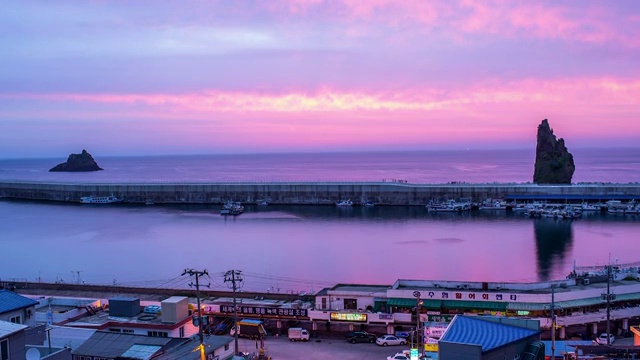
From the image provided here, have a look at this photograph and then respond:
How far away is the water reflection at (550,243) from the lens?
23.2m

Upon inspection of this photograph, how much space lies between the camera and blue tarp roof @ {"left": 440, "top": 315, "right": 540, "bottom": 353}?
25.8 ft

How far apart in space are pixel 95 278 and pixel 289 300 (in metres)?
11.0

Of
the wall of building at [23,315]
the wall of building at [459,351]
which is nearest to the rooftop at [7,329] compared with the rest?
the wall of building at [23,315]

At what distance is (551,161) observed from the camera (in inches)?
2019

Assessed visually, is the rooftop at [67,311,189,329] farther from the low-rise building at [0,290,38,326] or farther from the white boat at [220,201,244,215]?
the white boat at [220,201,244,215]

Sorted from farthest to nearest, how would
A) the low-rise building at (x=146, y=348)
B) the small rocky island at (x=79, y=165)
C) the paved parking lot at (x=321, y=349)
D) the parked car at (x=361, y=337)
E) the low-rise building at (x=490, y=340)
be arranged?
the small rocky island at (x=79, y=165) < the parked car at (x=361, y=337) < the paved parking lot at (x=321, y=349) < the low-rise building at (x=146, y=348) < the low-rise building at (x=490, y=340)

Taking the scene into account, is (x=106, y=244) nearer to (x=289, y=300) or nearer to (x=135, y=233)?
(x=135, y=233)

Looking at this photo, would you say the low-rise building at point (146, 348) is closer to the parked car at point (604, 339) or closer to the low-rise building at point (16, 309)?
the low-rise building at point (16, 309)

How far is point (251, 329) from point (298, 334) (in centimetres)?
120

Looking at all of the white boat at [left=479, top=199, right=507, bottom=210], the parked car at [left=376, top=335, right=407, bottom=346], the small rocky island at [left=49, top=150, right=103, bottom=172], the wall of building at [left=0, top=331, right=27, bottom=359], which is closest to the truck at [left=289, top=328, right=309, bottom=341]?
the parked car at [left=376, top=335, right=407, bottom=346]

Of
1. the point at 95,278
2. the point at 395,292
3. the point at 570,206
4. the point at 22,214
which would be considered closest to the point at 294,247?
the point at 95,278

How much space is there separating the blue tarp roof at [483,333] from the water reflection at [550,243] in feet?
44.2

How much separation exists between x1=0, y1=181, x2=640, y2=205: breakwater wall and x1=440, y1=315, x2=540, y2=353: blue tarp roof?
3743 centimetres

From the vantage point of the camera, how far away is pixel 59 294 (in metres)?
18.9
